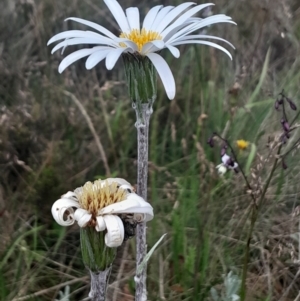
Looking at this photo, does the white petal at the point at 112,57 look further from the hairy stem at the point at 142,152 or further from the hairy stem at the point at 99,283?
the hairy stem at the point at 99,283

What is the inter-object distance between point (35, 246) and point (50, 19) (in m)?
1.02

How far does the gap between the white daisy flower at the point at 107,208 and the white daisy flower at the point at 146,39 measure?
0.45ft

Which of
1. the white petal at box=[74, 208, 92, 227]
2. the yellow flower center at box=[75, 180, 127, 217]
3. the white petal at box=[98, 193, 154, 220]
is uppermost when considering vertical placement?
the yellow flower center at box=[75, 180, 127, 217]

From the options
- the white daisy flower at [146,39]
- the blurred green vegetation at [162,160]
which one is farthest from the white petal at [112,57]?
the blurred green vegetation at [162,160]

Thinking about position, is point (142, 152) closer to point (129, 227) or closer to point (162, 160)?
point (129, 227)

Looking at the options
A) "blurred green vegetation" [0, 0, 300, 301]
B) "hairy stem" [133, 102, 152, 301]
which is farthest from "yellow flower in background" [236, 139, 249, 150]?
"hairy stem" [133, 102, 152, 301]

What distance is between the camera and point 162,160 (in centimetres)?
151

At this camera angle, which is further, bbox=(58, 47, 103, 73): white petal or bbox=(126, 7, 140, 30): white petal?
bbox=(126, 7, 140, 30): white petal

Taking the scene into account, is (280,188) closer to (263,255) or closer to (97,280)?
(263,255)

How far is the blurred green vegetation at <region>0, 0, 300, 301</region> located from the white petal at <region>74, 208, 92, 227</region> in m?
0.41

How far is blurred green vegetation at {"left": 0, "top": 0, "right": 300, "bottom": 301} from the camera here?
1.14 m

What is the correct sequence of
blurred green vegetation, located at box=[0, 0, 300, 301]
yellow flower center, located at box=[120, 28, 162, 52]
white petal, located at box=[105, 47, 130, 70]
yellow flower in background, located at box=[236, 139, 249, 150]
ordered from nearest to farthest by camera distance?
1. white petal, located at box=[105, 47, 130, 70]
2. yellow flower center, located at box=[120, 28, 162, 52]
3. blurred green vegetation, located at box=[0, 0, 300, 301]
4. yellow flower in background, located at box=[236, 139, 249, 150]

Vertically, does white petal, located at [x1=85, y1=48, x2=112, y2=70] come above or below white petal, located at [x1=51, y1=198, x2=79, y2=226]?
above

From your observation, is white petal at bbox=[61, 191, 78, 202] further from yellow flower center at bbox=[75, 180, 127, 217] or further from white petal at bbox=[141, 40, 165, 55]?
white petal at bbox=[141, 40, 165, 55]
